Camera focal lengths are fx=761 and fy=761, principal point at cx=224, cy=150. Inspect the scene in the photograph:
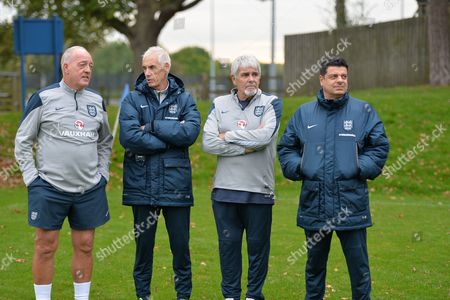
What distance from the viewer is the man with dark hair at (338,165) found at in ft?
19.9

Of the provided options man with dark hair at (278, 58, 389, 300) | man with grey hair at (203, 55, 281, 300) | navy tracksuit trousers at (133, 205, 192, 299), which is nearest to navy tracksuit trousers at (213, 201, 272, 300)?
man with grey hair at (203, 55, 281, 300)

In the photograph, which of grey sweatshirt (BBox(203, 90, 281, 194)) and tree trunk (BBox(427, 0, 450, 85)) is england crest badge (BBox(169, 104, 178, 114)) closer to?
grey sweatshirt (BBox(203, 90, 281, 194))

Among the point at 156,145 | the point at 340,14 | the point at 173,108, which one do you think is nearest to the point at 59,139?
the point at 156,145

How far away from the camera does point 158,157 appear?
21.7ft

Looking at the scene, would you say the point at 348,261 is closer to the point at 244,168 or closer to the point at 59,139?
the point at 244,168

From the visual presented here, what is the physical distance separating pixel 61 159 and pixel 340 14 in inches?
950

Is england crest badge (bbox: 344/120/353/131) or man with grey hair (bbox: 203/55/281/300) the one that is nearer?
england crest badge (bbox: 344/120/353/131)

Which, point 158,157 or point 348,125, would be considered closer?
point 348,125

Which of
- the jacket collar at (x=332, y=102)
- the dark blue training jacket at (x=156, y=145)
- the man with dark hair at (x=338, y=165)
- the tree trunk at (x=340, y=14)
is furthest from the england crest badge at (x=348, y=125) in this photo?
the tree trunk at (x=340, y=14)

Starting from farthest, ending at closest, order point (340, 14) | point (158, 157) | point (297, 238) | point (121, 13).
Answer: point (340, 14) → point (121, 13) → point (297, 238) → point (158, 157)

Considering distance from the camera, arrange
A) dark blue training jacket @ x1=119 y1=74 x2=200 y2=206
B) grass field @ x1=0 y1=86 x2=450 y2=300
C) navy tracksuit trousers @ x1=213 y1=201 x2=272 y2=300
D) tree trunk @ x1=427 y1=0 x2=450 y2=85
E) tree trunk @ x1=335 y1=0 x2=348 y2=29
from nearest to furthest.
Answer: dark blue training jacket @ x1=119 y1=74 x2=200 y2=206 < navy tracksuit trousers @ x1=213 y1=201 x2=272 y2=300 < grass field @ x1=0 y1=86 x2=450 y2=300 < tree trunk @ x1=427 y1=0 x2=450 y2=85 < tree trunk @ x1=335 y1=0 x2=348 y2=29

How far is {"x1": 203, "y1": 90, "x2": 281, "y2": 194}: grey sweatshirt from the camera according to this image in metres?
6.56

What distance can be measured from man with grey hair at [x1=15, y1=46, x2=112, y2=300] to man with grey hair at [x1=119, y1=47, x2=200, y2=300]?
0.33 metres


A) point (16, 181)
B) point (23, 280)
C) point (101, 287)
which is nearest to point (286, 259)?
point (101, 287)
